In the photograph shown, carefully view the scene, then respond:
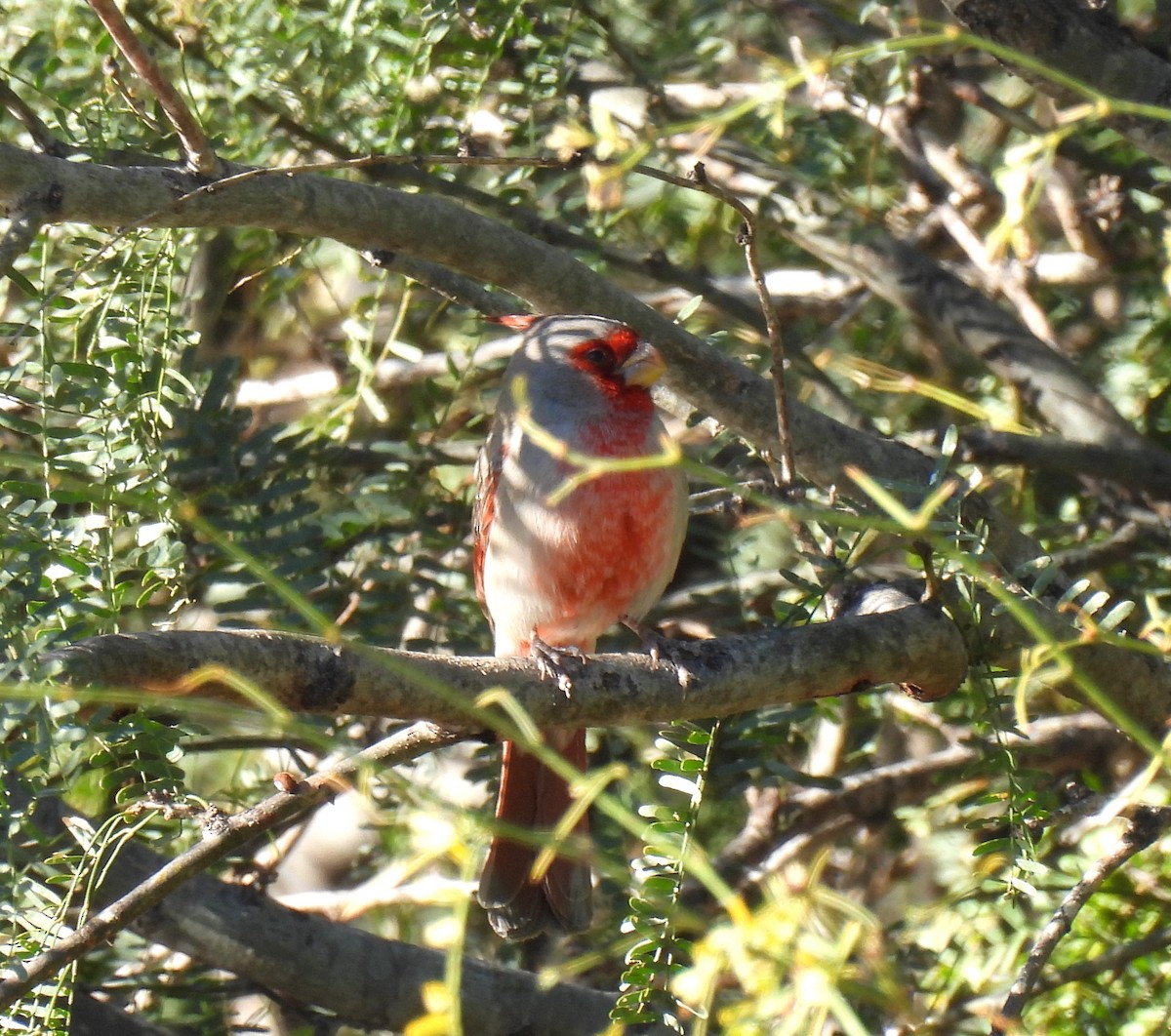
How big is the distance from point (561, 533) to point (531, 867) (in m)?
0.84

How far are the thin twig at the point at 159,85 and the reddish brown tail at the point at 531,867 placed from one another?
1671mm

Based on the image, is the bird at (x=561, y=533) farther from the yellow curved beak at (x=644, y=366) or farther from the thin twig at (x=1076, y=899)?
the thin twig at (x=1076, y=899)

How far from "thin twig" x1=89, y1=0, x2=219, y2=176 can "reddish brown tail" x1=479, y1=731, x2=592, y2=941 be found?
167 centimetres

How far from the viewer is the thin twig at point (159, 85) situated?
7.68 ft

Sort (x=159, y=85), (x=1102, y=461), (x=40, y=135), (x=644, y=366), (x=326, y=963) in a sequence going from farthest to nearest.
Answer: (x=1102, y=461) → (x=326, y=963) → (x=644, y=366) → (x=40, y=135) → (x=159, y=85)

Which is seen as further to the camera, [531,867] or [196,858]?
[531,867]

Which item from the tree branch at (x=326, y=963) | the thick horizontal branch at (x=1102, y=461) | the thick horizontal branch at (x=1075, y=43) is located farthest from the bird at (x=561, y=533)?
the thick horizontal branch at (x=1075, y=43)

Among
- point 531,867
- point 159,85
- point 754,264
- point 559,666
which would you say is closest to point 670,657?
point 559,666

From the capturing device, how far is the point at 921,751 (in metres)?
4.77

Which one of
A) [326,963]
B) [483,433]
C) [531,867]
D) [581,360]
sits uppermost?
[581,360]

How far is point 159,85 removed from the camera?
2402mm

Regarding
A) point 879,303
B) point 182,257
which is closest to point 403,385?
point 182,257

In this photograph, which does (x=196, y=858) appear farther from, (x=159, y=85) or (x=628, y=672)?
(x=159, y=85)

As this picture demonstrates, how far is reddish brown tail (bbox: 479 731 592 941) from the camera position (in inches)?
149
